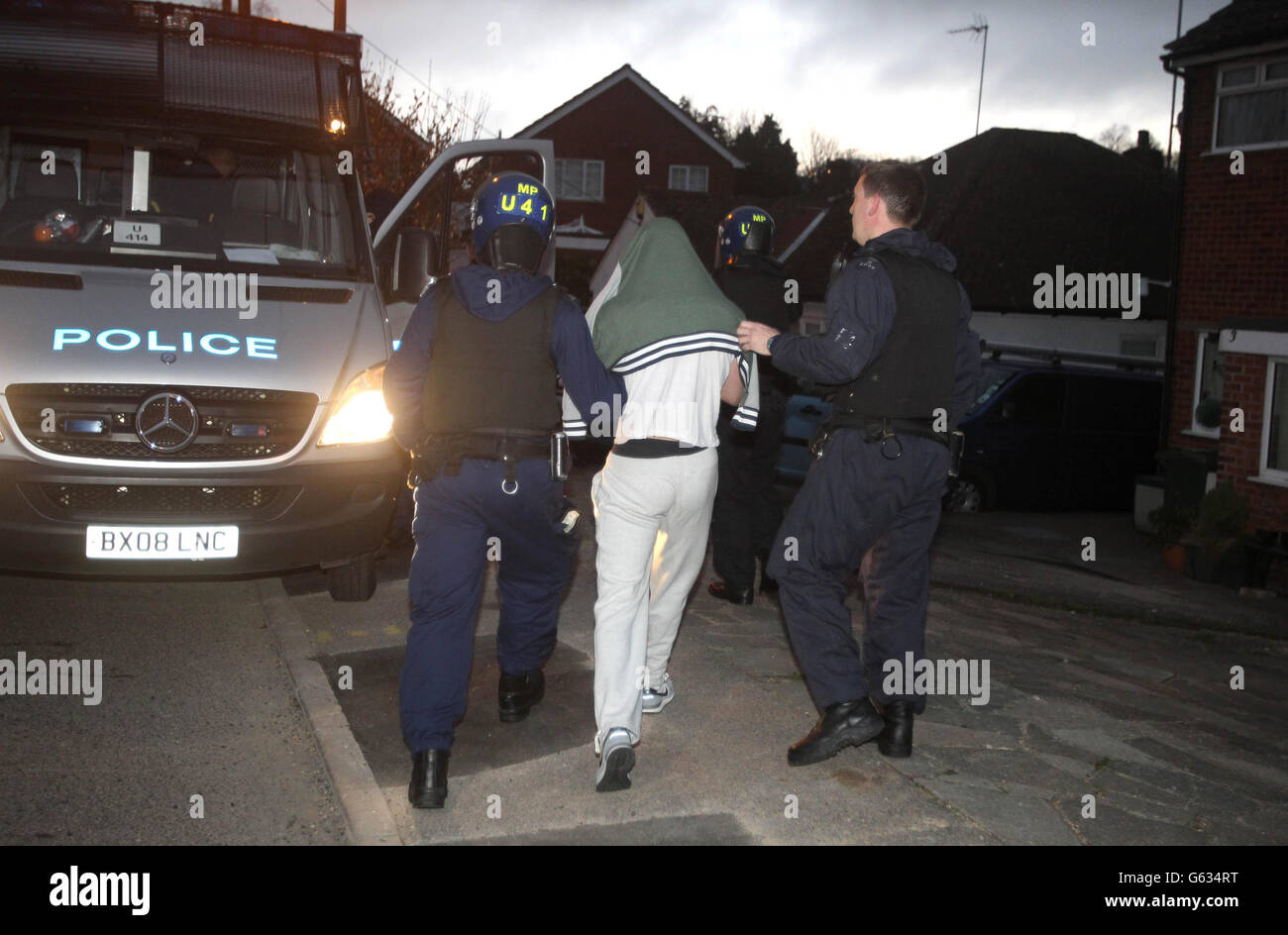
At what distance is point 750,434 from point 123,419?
316cm

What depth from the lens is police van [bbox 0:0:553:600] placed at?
549cm

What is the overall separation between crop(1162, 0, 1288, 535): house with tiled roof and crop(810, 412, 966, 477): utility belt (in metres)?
8.87

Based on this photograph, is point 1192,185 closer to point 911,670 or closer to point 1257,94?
point 1257,94

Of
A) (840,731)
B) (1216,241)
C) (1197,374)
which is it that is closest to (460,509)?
(840,731)

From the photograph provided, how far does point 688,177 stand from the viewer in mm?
46188

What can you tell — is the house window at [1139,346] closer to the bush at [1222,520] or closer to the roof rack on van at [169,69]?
the bush at [1222,520]

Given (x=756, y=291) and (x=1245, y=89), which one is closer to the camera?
(x=756, y=291)

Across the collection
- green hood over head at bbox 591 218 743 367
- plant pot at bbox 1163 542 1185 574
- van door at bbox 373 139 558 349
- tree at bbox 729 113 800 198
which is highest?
tree at bbox 729 113 800 198

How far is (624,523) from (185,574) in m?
2.38

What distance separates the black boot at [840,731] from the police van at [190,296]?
8.36 ft

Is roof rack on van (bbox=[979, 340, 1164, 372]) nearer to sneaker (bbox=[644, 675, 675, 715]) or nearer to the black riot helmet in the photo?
the black riot helmet

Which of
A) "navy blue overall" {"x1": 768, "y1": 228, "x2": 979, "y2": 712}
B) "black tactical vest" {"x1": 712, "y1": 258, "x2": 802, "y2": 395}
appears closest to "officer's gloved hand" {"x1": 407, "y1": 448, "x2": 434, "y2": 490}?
"navy blue overall" {"x1": 768, "y1": 228, "x2": 979, "y2": 712}

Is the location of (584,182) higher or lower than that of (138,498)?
higher

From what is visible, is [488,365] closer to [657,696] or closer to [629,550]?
[629,550]
